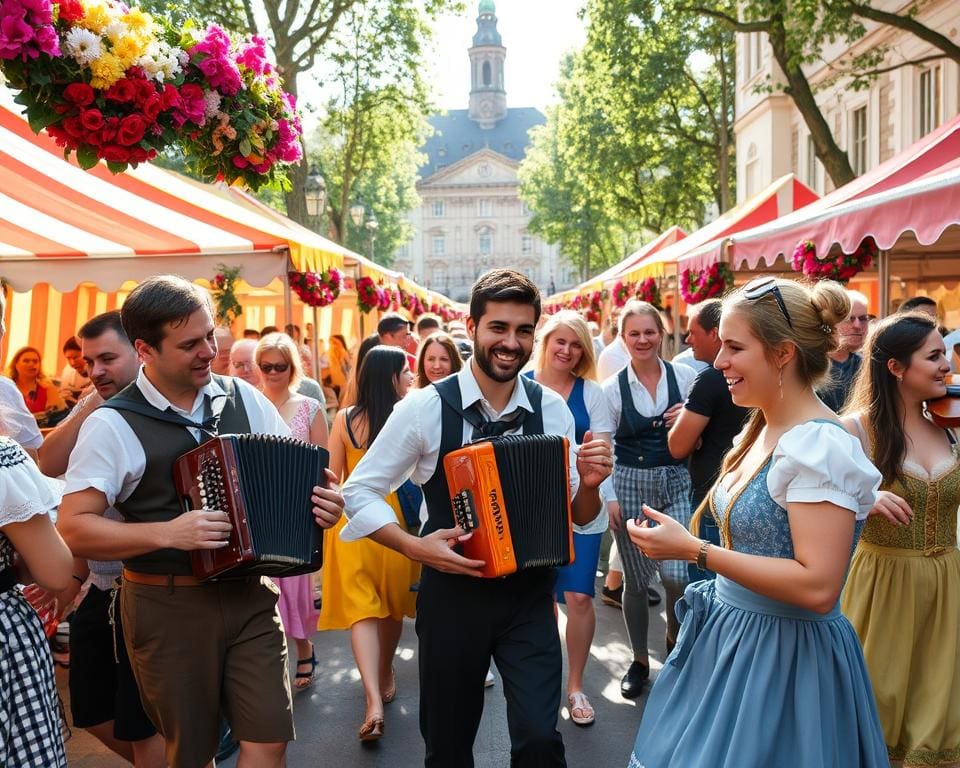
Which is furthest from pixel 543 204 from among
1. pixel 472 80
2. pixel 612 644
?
pixel 472 80

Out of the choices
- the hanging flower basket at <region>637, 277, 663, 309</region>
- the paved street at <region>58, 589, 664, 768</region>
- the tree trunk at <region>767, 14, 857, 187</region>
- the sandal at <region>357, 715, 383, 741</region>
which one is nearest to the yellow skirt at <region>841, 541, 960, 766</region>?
the paved street at <region>58, 589, 664, 768</region>

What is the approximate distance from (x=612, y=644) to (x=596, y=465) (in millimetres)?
Answer: 3410

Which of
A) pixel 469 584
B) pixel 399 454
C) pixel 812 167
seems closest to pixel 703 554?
pixel 469 584

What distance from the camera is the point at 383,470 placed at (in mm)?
3277

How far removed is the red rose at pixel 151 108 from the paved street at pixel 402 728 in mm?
2953

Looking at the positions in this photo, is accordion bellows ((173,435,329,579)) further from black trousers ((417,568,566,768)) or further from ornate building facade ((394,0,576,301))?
ornate building facade ((394,0,576,301))

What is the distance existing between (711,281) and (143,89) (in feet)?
28.9

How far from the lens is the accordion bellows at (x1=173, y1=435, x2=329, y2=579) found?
2.96m

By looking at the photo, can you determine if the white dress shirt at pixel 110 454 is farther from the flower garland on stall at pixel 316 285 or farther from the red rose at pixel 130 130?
the flower garland on stall at pixel 316 285

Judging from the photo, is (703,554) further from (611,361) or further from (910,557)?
(611,361)

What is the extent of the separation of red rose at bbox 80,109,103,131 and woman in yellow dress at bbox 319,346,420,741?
85.9 inches

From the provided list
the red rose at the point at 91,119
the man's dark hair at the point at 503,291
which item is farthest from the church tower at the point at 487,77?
the man's dark hair at the point at 503,291

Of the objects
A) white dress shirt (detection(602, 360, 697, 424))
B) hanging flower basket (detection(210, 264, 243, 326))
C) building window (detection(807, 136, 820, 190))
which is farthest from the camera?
building window (detection(807, 136, 820, 190))

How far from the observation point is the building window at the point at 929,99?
19.0 meters
